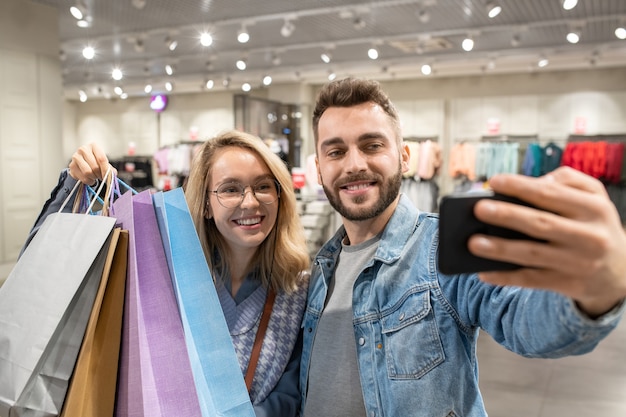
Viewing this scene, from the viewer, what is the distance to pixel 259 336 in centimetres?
155

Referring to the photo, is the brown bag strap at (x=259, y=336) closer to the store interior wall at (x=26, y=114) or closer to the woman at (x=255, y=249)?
the woman at (x=255, y=249)

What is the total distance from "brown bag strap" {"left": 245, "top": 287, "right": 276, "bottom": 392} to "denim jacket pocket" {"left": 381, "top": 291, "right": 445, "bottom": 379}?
1.37 ft

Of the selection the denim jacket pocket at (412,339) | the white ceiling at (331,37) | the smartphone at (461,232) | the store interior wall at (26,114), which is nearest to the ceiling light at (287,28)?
the white ceiling at (331,37)

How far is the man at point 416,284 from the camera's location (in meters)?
0.57

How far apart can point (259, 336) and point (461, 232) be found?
3.49 ft

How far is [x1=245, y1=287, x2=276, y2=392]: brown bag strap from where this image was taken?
1.50 m

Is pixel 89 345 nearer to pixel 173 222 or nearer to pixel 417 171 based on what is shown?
pixel 173 222

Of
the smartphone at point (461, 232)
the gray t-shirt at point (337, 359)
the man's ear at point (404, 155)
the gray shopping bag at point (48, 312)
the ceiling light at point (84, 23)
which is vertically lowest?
the gray t-shirt at point (337, 359)

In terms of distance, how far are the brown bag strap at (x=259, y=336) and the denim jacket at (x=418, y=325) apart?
160mm

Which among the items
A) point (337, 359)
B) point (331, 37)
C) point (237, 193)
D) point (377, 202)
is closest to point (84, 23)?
point (331, 37)

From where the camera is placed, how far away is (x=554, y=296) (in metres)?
0.76

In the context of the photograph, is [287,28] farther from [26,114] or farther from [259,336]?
[259,336]

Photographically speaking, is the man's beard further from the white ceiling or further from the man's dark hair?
the white ceiling

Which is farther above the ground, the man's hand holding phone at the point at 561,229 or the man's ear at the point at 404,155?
the man's ear at the point at 404,155
